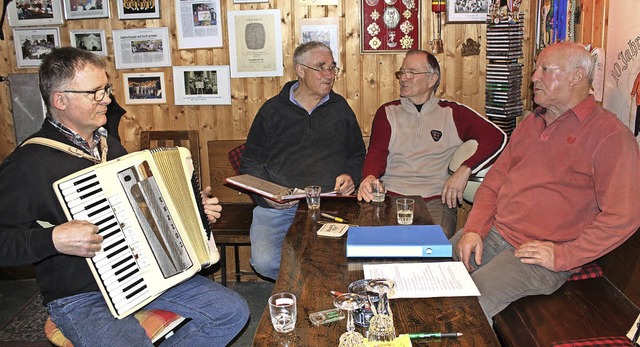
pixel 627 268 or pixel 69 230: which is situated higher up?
pixel 69 230

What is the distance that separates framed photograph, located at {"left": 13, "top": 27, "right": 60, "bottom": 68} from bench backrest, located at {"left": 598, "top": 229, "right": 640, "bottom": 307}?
3840mm

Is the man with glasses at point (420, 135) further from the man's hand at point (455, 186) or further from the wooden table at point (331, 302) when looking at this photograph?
the wooden table at point (331, 302)

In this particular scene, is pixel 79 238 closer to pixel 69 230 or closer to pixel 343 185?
pixel 69 230

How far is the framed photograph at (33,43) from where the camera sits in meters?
4.20

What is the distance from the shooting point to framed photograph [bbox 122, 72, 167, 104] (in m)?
4.19

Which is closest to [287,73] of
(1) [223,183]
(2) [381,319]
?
(1) [223,183]

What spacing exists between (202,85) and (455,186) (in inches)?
79.2

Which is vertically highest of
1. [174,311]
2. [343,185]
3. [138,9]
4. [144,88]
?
[138,9]

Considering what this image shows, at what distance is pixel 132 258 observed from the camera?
6.64 ft

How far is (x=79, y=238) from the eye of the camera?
189 centimetres

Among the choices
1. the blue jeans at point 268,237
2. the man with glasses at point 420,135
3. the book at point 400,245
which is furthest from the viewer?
the man with glasses at point 420,135

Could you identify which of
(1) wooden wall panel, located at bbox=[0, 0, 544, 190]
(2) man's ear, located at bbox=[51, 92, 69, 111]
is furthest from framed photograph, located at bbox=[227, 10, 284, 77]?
(2) man's ear, located at bbox=[51, 92, 69, 111]

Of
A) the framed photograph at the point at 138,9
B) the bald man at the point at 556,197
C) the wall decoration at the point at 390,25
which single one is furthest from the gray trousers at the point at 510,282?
the framed photograph at the point at 138,9

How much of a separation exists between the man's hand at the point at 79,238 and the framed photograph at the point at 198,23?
8.03ft
